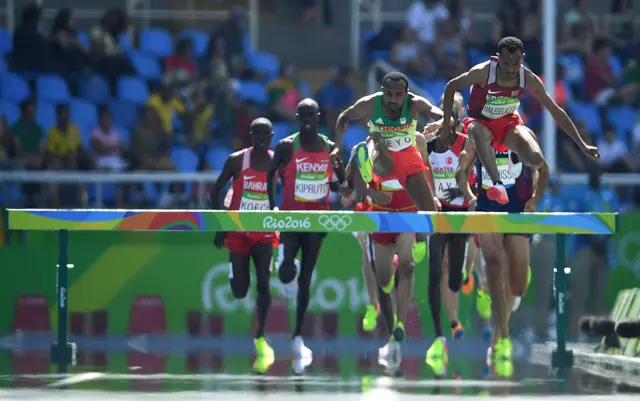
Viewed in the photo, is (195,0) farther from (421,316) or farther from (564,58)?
(421,316)

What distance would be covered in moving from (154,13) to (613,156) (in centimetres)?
793

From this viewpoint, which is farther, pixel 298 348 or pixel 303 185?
pixel 303 185

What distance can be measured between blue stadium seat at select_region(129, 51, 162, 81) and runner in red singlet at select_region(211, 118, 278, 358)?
688 cm

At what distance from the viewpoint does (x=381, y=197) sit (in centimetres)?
1342

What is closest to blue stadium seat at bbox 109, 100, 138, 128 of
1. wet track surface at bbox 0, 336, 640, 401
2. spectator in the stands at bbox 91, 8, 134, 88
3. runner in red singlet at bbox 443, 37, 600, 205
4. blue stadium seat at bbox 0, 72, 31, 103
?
spectator in the stands at bbox 91, 8, 134, 88

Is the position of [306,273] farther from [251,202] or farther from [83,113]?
[83,113]

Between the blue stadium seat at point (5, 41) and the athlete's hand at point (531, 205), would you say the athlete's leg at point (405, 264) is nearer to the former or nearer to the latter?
the athlete's hand at point (531, 205)

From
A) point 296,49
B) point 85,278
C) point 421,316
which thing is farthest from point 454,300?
point 296,49

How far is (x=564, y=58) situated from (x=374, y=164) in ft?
31.9

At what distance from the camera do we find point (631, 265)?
59.9 feet

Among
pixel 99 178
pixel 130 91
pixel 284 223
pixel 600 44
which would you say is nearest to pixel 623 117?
pixel 600 44

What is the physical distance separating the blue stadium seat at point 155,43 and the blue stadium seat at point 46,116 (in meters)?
2.18

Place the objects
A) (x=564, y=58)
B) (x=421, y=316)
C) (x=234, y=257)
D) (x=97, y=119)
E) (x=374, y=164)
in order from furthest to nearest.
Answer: (x=564, y=58)
(x=97, y=119)
(x=421, y=316)
(x=234, y=257)
(x=374, y=164)

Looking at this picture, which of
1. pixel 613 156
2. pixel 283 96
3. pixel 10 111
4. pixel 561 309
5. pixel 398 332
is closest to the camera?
pixel 561 309
